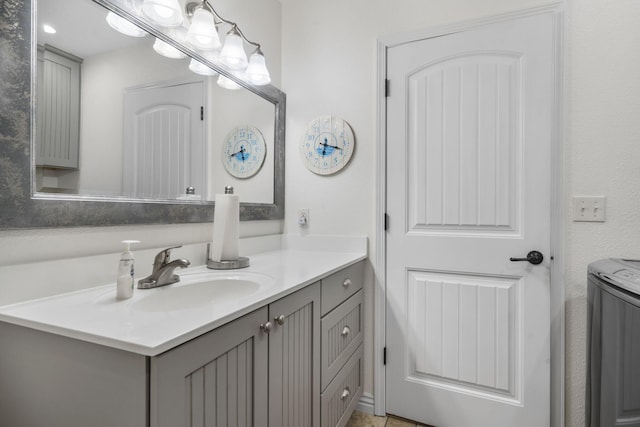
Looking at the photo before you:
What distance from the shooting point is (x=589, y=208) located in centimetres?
147

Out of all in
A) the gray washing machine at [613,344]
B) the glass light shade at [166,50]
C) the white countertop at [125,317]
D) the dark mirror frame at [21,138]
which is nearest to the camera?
the white countertop at [125,317]

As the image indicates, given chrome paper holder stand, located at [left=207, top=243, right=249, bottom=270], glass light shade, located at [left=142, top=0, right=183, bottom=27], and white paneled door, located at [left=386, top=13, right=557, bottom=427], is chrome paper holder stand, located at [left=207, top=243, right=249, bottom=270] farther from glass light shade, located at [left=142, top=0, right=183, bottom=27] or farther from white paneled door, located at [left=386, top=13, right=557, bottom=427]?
glass light shade, located at [left=142, top=0, right=183, bottom=27]

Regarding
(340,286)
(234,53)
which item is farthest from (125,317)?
(234,53)

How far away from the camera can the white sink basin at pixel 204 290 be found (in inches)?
42.4

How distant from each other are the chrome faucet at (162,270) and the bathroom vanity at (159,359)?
4 centimetres

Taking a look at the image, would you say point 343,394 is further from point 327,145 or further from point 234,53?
point 234,53

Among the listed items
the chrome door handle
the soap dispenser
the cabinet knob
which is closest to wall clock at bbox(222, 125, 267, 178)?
the soap dispenser

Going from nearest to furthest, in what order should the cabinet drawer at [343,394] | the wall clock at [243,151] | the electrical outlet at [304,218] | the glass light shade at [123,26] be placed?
the glass light shade at [123,26]
the cabinet drawer at [343,394]
the wall clock at [243,151]
the electrical outlet at [304,218]

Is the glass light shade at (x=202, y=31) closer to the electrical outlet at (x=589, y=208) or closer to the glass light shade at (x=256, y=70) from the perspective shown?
the glass light shade at (x=256, y=70)

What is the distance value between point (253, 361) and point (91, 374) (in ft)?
1.25

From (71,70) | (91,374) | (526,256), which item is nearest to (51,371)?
(91,374)

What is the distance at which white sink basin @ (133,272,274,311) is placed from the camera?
42.4 inches

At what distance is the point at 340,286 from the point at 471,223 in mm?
741

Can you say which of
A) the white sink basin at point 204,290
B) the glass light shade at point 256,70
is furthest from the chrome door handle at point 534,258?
the glass light shade at point 256,70
